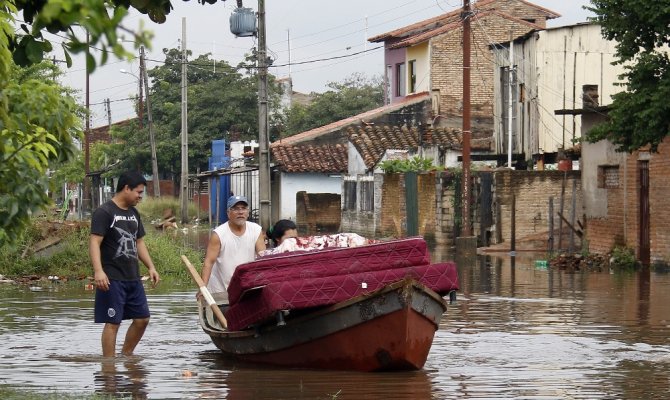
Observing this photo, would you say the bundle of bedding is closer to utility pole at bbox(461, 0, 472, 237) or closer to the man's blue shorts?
the man's blue shorts

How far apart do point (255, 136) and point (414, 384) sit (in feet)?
198

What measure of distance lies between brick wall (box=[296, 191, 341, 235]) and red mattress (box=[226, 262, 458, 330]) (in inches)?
1615

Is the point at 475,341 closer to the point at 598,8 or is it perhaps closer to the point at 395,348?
the point at 395,348

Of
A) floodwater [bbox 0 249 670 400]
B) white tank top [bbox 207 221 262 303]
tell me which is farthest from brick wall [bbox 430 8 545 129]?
white tank top [bbox 207 221 262 303]

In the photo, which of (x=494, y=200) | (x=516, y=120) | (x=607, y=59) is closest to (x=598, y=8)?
(x=494, y=200)

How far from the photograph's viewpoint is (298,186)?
176 ft

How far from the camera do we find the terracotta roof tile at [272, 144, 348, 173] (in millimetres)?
53062

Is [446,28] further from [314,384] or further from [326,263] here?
[314,384]

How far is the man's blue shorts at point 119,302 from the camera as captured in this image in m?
11.5

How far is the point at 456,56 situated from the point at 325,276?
148 ft

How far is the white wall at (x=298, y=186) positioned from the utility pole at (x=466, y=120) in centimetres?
1934

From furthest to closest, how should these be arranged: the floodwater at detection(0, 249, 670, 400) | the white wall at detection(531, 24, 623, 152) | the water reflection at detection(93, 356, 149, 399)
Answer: the white wall at detection(531, 24, 623, 152) < the floodwater at detection(0, 249, 670, 400) < the water reflection at detection(93, 356, 149, 399)

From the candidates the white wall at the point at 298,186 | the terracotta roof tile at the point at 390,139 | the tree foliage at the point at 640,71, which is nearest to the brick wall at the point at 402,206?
the terracotta roof tile at the point at 390,139

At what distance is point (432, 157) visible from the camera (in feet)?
151
